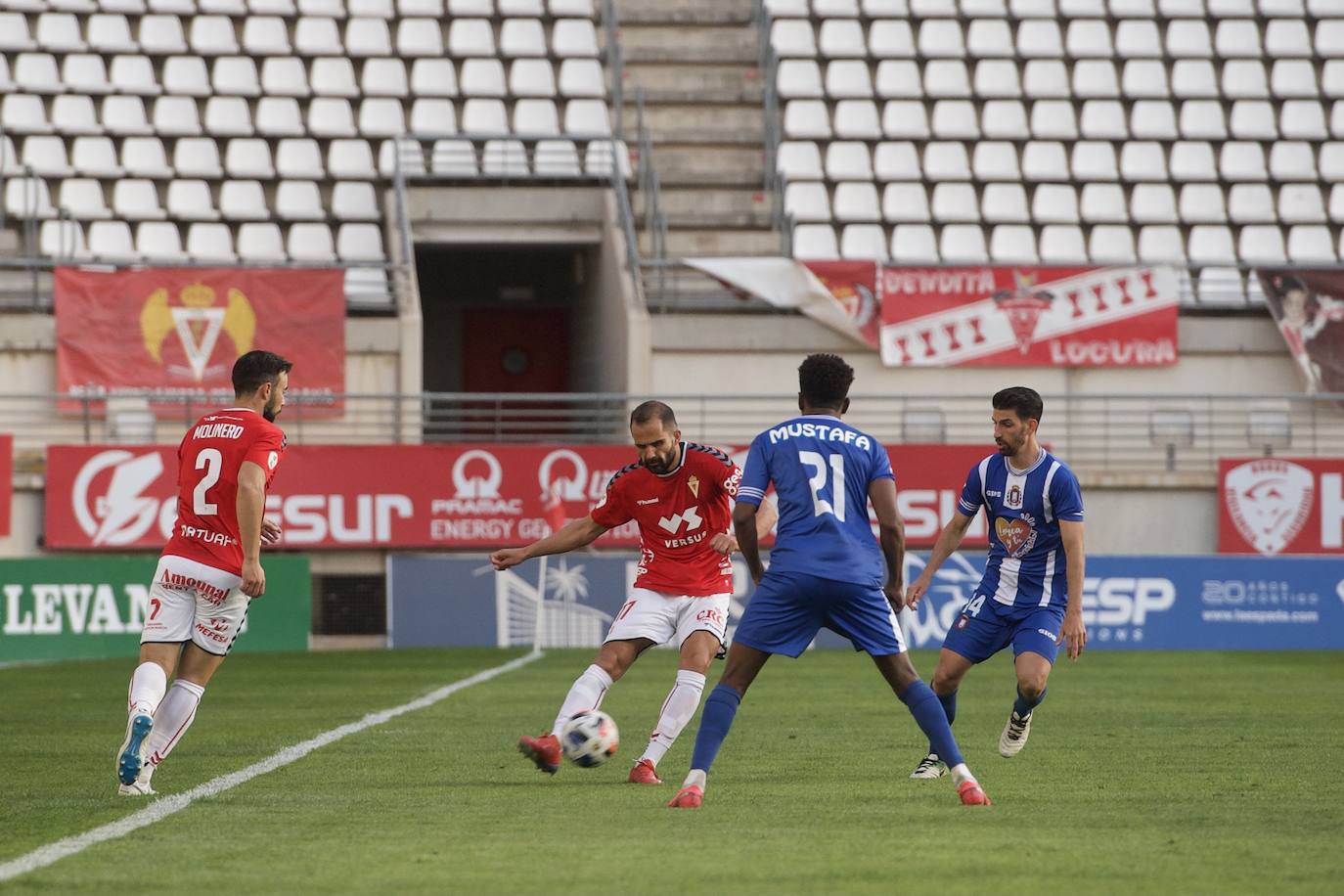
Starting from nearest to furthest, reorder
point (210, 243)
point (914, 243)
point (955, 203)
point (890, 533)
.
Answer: point (890, 533) < point (210, 243) < point (914, 243) < point (955, 203)

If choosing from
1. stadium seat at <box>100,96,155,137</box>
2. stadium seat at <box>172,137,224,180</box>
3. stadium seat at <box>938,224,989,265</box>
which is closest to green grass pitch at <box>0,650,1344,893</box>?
stadium seat at <box>938,224,989,265</box>

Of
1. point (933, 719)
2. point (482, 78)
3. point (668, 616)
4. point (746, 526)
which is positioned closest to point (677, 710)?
point (668, 616)

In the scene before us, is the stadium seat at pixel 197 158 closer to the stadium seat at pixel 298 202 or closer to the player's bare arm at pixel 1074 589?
the stadium seat at pixel 298 202

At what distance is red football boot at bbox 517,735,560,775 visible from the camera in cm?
794

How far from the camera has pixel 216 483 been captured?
26.3 feet

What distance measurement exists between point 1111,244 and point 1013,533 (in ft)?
64.1

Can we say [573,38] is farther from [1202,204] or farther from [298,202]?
[1202,204]

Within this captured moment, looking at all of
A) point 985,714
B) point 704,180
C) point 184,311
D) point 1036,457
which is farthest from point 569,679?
point 704,180

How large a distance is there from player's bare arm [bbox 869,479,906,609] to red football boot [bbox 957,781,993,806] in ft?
2.40

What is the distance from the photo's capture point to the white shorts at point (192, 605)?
8.02 metres

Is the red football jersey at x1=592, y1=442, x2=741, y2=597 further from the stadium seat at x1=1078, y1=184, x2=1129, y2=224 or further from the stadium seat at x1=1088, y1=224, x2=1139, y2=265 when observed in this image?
the stadium seat at x1=1078, y1=184, x2=1129, y2=224

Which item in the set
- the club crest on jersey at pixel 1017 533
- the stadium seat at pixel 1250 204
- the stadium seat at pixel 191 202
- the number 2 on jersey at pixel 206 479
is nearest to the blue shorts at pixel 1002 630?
the club crest on jersey at pixel 1017 533

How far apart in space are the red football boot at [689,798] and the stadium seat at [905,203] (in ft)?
68.2

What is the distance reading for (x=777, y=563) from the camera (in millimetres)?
7430
